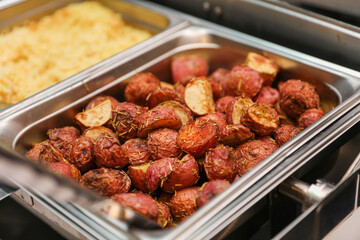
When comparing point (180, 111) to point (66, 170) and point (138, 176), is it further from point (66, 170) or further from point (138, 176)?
point (66, 170)

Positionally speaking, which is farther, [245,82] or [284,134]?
[245,82]

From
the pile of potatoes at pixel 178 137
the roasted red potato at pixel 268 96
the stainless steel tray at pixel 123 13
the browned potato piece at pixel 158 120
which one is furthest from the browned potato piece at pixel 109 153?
the stainless steel tray at pixel 123 13

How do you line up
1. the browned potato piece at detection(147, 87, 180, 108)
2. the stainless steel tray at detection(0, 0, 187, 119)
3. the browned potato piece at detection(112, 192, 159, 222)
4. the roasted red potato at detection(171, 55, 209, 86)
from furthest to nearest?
the stainless steel tray at detection(0, 0, 187, 119) < the roasted red potato at detection(171, 55, 209, 86) < the browned potato piece at detection(147, 87, 180, 108) < the browned potato piece at detection(112, 192, 159, 222)

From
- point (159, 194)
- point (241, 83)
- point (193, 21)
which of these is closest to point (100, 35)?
point (193, 21)

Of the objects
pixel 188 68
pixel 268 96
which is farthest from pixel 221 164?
pixel 188 68

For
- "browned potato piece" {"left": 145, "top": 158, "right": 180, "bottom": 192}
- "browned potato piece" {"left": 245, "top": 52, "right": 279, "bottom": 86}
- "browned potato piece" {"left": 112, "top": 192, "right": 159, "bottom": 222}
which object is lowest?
"browned potato piece" {"left": 145, "top": 158, "right": 180, "bottom": 192}

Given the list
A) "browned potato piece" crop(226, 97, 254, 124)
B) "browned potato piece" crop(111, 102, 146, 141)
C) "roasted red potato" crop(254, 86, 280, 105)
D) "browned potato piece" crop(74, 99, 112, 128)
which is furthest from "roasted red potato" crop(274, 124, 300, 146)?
"browned potato piece" crop(74, 99, 112, 128)

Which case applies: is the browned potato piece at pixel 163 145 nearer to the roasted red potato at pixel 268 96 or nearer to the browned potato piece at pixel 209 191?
the browned potato piece at pixel 209 191

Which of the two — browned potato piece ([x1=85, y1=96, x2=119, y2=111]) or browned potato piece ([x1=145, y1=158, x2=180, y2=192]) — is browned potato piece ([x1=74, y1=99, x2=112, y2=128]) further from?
browned potato piece ([x1=145, y1=158, x2=180, y2=192])
